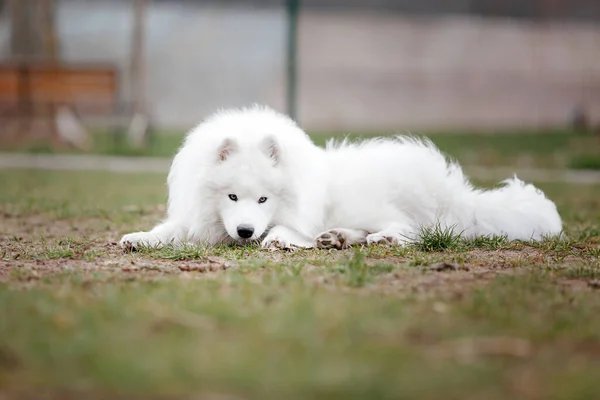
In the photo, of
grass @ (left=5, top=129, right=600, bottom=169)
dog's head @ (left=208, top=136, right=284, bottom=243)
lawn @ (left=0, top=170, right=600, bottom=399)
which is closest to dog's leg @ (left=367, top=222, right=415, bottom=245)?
lawn @ (left=0, top=170, right=600, bottom=399)

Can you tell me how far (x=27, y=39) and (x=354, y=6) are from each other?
29.9 ft

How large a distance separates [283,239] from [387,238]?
82 cm

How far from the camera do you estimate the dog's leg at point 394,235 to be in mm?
6648

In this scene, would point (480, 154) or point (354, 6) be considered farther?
point (354, 6)

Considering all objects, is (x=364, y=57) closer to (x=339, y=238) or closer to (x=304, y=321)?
(x=339, y=238)

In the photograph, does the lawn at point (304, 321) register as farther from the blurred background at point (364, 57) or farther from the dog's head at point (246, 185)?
the blurred background at point (364, 57)

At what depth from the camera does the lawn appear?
3.33 m

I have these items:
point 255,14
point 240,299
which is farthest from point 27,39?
point 240,299

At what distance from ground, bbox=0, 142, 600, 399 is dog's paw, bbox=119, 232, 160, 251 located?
0.33 feet

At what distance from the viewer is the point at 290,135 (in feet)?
22.4

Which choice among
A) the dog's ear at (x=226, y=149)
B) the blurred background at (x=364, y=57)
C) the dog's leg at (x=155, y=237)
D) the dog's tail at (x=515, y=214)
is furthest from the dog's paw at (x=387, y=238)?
the blurred background at (x=364, y=57)

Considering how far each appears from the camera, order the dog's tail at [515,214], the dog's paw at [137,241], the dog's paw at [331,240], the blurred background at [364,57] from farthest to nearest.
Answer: the blurred background at [364,57] < the dog's tail at [515,214] < the dog's paw at [331,240] < the dog's paw at [137,241]

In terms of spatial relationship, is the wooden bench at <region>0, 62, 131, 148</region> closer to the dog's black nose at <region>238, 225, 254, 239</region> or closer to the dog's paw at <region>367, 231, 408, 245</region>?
the dog's paw at <region>367, 231, 408, 245</region>

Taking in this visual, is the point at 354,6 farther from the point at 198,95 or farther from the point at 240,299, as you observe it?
the point at 240,299
